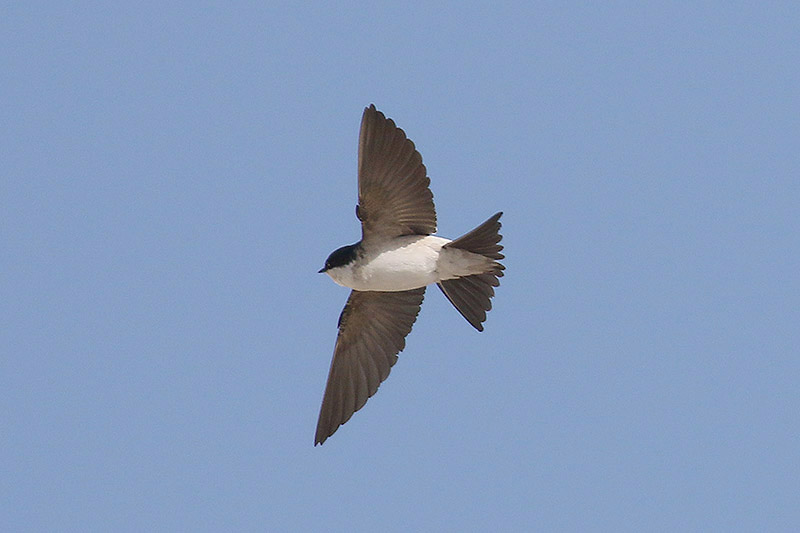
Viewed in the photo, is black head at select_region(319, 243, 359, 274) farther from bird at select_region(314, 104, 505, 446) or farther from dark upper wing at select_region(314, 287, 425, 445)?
dark upper wing at select_region(314, 287, 425, 445)

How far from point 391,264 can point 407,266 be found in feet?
0.41

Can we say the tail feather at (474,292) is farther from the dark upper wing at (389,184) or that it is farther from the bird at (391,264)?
the dark upper wing at (389,184)

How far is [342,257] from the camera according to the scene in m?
9.30

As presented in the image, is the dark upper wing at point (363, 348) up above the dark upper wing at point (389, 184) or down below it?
below

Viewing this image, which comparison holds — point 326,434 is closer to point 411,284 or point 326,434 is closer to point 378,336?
point 378,336

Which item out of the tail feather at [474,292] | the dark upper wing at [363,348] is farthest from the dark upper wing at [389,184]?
the dark upper wing at [363,348]

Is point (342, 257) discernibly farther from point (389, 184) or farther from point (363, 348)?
point (363, 348)

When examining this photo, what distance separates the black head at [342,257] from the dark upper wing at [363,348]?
0.84 m

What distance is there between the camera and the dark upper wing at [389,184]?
28.3 feet

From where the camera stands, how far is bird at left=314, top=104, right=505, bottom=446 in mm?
8734

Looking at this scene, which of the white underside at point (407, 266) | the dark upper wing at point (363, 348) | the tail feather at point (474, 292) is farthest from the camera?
the dark upper wing at point (363, 348)

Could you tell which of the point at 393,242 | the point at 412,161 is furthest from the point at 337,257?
the point at 412,161

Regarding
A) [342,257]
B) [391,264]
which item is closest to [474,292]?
[391,264]

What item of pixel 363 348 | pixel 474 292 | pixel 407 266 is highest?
pixel 407 266
